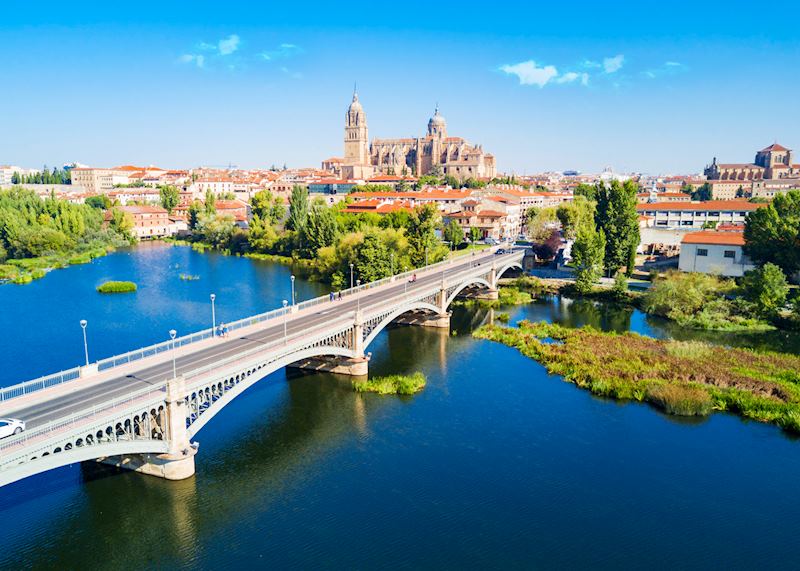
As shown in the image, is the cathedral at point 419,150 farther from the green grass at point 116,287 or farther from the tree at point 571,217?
the green grass at point 116,287

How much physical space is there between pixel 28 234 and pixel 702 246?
84080 mm

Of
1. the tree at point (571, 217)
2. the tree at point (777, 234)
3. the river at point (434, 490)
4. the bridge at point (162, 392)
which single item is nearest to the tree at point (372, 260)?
the bridge at point (162, 392)

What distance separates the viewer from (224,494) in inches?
905

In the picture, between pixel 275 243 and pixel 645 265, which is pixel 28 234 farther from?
pixel 645 265

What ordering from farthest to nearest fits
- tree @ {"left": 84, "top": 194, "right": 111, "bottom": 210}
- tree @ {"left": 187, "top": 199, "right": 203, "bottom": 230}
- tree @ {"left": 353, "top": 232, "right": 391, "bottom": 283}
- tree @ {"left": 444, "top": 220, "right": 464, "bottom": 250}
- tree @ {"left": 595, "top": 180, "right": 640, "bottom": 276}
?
tree @ {"left": 84, "top": 194, "right": 111, "bottom": 210} → tree @ {"left": 187, "top": 199, "right": 203, "bottom": 230} → tree @ {"left": 444, "top": 220, "right": 464, "bottom": 250} → tree @ {"left": 595, "top": 180, "right": 640, "bottom": 276} → tree @ {"left": 353, "top": 232, "right": 391, "bottom": 283}

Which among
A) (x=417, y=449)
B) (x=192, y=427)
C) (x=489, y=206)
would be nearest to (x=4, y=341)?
(x=192, y=427)

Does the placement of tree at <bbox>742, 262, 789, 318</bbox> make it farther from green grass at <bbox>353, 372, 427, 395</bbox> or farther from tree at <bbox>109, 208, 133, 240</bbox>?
tree at <bbox>109, 208, 133, 240</bbox>

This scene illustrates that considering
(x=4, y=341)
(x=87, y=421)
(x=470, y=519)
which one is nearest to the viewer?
(x=87, y=421)

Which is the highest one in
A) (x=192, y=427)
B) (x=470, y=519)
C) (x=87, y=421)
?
(x=87, y=421)

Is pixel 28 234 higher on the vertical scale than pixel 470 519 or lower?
higher

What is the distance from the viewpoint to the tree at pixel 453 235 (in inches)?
3371

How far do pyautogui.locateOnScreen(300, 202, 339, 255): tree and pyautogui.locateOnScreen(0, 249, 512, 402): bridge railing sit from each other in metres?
18.1

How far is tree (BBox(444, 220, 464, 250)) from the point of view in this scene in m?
85.6

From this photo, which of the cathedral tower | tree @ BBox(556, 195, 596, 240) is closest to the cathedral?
the cathedral tower
